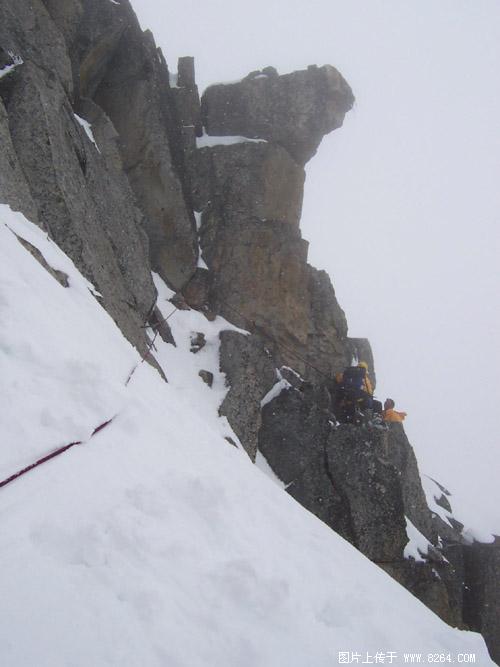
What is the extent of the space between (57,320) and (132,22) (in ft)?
53.5

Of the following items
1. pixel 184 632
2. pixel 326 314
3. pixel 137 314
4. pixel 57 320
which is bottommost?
pixel 184 632

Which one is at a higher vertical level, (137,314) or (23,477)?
(137,314)

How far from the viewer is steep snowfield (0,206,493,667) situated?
228 centimetres

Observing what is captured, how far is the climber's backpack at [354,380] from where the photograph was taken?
1515 centimetres

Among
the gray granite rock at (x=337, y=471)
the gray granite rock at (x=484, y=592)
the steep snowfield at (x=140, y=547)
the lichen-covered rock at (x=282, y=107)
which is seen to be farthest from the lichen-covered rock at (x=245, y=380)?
the gray granite rock at (x=484, y=592)

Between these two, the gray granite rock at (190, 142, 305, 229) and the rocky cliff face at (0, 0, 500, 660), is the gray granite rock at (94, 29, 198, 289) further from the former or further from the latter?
the gray granite rock at (190, 142, 305, 229)

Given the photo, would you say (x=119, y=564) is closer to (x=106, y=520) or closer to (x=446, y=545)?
(x=106, y=520)

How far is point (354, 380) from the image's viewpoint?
1527cm

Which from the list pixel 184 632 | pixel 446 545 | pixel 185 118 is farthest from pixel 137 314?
pixel 446 545

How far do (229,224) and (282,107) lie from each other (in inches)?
243

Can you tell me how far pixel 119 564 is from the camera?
2652mm

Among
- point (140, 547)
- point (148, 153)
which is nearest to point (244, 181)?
point (148, 153)

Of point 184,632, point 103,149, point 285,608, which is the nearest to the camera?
point 184,632

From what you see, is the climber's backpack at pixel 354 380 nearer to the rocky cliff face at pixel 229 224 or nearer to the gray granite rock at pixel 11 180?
the rocky cliff face at pixel 229 224
